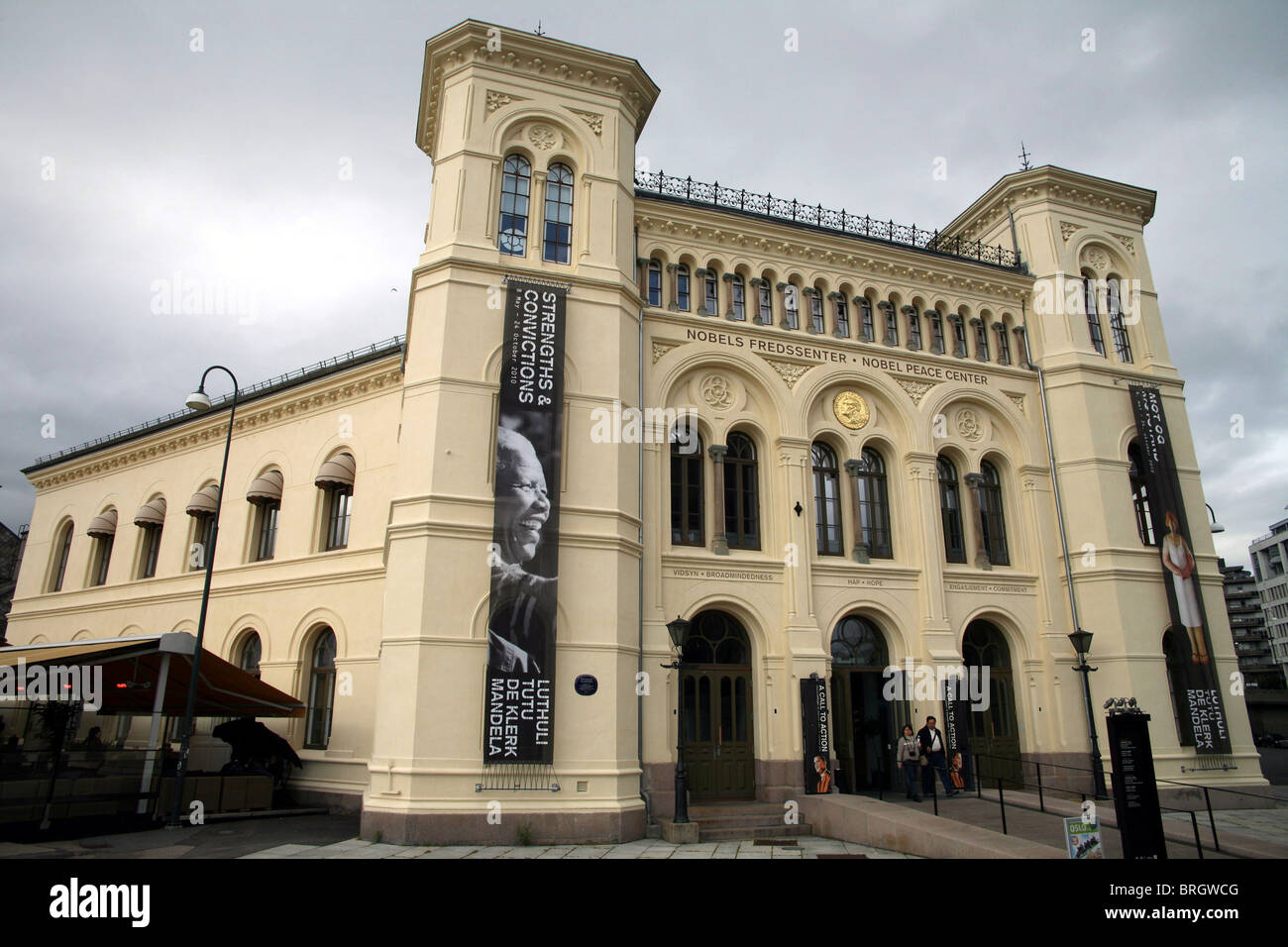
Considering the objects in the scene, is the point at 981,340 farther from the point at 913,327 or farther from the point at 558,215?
the point at 558,215

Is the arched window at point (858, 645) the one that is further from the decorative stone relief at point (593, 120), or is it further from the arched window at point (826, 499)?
the decorative stone relief at point (593, 120)

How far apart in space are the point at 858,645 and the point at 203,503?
65.7ft

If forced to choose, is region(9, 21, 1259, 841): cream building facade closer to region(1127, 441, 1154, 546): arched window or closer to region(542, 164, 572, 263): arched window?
Answer: region(542, 164, 572, 263): arched window

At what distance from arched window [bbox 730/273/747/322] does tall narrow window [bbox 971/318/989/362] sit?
7087 mm

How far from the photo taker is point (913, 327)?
864 inches

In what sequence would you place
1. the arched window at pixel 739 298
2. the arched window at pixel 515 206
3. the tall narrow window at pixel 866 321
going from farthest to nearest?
the tall narrow window at pixel 866 321
the arched window at pixel 739 298
the arched window at pixel 515 206

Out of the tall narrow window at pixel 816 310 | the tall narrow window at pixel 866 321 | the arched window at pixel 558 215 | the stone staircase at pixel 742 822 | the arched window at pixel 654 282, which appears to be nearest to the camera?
the stone staircase at pixel 742 822

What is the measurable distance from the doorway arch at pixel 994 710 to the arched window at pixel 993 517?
1880mm

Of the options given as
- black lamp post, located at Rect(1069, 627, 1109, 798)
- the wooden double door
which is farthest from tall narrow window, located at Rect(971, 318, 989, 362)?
the wooden double door

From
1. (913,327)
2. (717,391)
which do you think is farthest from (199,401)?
(913,327)

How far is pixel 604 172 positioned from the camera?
18609mm

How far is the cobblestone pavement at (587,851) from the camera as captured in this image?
42.1 feet

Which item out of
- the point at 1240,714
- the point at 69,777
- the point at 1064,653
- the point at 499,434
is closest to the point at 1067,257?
the point at 1064,653

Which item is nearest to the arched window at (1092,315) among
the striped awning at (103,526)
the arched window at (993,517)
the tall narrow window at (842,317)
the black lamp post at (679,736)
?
the arched window at (993,517)
